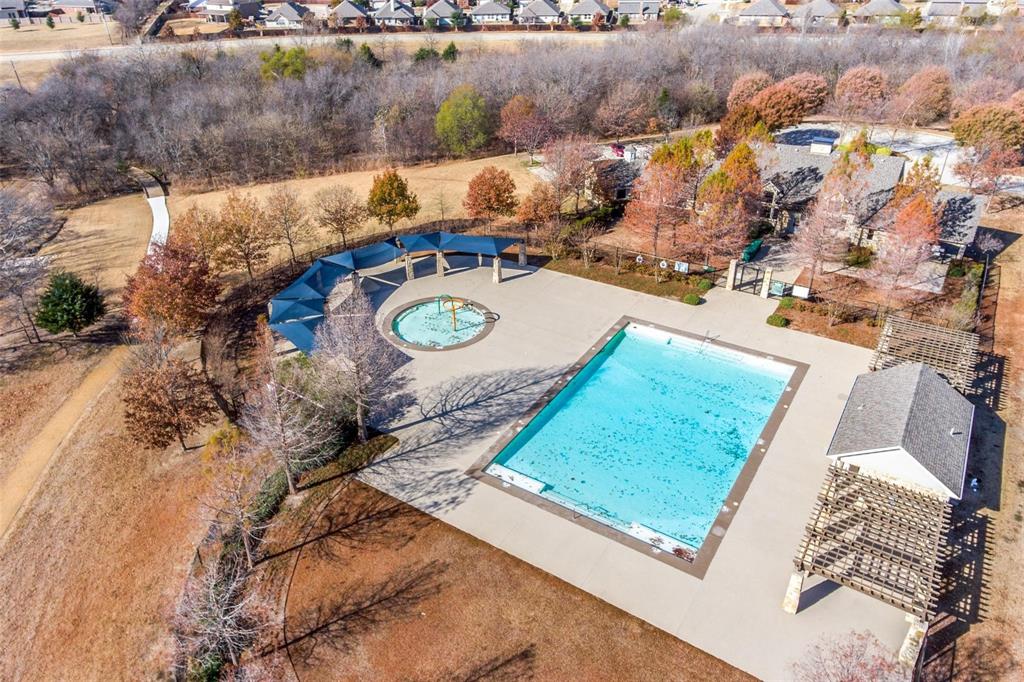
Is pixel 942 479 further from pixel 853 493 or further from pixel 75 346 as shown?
pixel 75 346

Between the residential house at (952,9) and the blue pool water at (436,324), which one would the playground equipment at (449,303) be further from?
the residential house at (952,9)

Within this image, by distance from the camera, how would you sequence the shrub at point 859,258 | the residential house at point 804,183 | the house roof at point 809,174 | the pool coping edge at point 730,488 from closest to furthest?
the pool coping edge at point 730,488 < the shrub at point 859,258 < the residential house at point 804,183 < the house roof at point 809,174

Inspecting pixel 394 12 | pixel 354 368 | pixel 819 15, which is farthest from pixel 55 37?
pixel 819 15

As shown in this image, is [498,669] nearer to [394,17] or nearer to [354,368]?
[354,368]

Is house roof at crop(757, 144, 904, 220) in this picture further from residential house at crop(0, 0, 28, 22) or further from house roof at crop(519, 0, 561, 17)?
residential house at crop(0, 0, 28, 22)

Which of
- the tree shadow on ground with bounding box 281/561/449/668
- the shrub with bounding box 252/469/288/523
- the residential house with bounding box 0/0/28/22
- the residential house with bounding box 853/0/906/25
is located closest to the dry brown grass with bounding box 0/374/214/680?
the shrub with bounding box 252/469/288/523

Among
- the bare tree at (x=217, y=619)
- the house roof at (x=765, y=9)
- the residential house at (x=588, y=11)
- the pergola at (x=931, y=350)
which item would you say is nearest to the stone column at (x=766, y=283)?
the pergola at (x=931, y=350)
